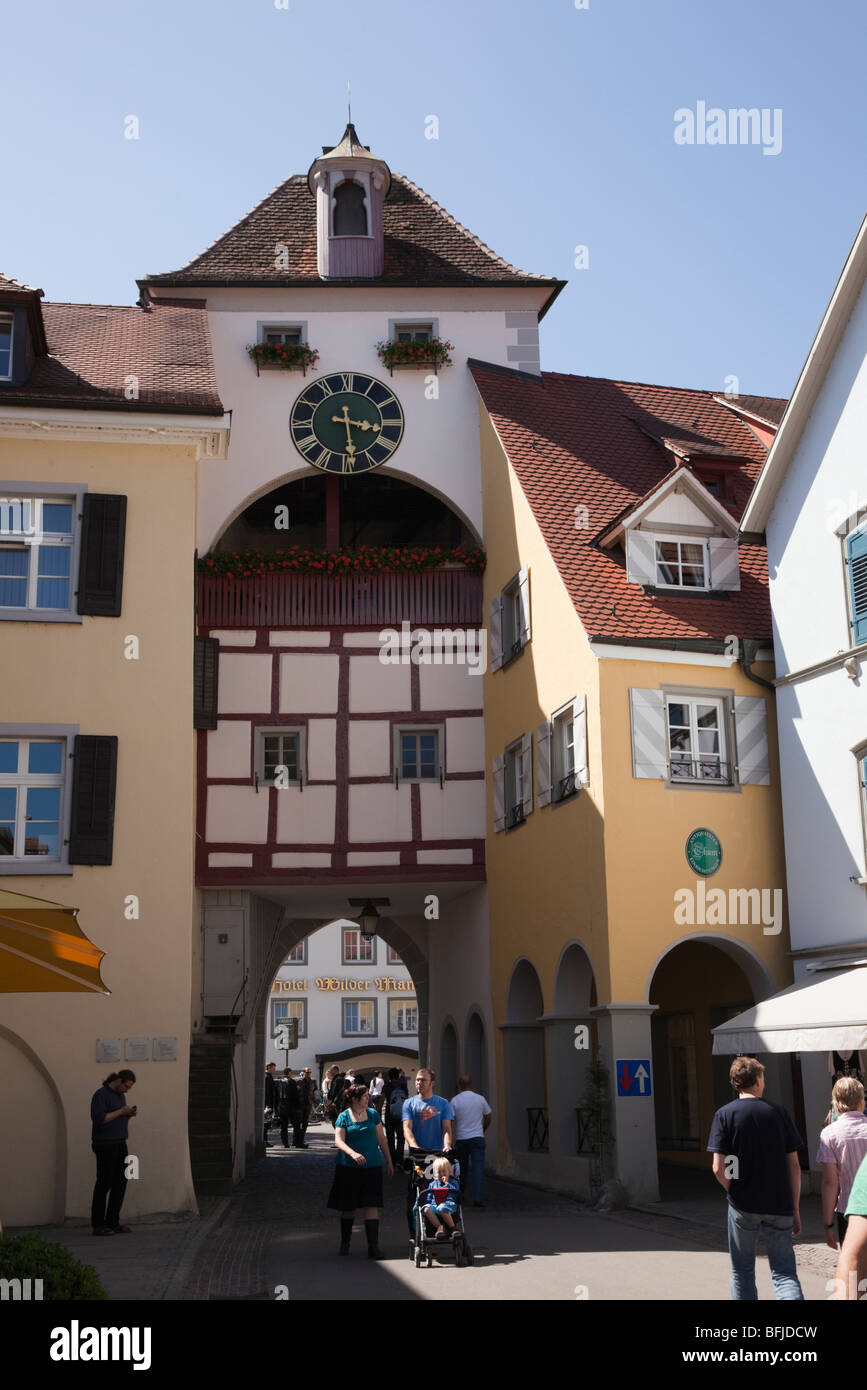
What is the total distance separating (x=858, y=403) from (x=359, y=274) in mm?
10476

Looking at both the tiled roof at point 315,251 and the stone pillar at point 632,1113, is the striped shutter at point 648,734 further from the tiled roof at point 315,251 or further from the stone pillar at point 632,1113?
the tiled roof at point 315,251

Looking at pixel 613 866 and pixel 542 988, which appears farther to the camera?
pixel 542 988

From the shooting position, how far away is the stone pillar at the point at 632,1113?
17188 mm

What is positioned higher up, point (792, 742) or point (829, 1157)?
point (792, 742)

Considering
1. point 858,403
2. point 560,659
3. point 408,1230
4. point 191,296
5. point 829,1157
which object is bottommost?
point 408,1230

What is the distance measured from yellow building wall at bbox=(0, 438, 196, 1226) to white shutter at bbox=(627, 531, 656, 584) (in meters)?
5.68

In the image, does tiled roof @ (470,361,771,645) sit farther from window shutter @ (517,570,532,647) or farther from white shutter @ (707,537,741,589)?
window shutter @ (517,570,532,647)

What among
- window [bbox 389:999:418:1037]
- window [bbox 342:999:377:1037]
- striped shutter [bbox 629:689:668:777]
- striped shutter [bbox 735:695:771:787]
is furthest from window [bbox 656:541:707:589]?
window [bbox 342:999:377:1037]

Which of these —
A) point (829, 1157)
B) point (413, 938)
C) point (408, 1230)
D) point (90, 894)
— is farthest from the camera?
point (413, 938)

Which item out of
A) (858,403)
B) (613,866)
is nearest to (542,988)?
(613,866)

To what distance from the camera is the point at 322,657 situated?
23438mm

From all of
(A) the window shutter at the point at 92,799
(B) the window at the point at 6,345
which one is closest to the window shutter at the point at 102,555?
(A) the window shutter at the point at 92,799

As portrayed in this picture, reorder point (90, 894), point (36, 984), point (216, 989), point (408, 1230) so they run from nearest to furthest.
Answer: point (36, 984) → point (408, 1230) → point (90, 894) → point (216, 989)

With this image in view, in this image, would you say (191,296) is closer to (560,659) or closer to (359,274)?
(359,274)
